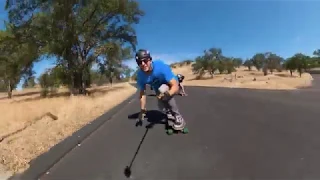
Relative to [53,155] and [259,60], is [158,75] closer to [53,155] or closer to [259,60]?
[53,155]

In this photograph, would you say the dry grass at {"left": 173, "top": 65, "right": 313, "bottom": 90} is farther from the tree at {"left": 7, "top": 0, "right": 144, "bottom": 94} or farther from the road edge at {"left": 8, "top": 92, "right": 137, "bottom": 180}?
the road edge at {"left": 8, "top": 92, "right": 137, "bottom": 180}

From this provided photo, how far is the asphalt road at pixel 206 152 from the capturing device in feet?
14.6

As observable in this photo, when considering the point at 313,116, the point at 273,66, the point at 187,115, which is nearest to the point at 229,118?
the point at 187,115

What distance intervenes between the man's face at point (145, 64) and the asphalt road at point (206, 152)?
1402 mm

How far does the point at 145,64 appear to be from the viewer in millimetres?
5816

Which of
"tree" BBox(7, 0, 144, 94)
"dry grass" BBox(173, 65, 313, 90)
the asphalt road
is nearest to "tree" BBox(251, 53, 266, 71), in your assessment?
"dry grass" BBox(173, 65, 313, 90)

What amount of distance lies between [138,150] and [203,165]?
136cm

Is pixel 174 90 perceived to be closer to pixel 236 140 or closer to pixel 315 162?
pixel 236 140

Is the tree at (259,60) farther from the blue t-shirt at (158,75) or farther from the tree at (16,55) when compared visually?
the blue t-shirt at (158,75)

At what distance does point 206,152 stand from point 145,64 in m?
1.88

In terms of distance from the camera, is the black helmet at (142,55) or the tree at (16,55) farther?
the tree at (16,55)

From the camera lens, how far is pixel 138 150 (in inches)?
222

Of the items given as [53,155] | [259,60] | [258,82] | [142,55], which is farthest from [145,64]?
[259,60]

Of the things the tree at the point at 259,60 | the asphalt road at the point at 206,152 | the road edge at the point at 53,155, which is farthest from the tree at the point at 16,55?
the tree at the point at 259,60
